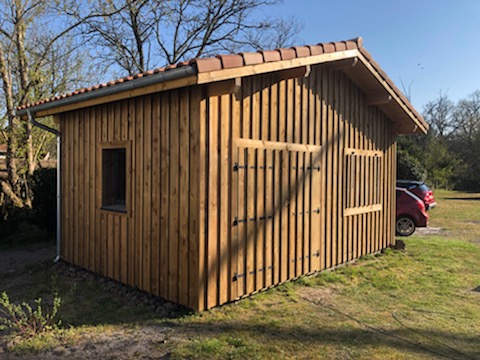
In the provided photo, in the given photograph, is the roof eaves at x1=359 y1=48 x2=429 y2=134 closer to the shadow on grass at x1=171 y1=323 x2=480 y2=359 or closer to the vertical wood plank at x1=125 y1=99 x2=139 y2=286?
the vertical wood plank at x1=125 y1=99 x2=139 y2=286

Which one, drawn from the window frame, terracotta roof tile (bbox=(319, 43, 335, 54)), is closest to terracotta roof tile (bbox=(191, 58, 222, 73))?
the window frame

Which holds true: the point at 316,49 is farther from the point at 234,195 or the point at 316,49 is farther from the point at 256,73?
the point at 234,195

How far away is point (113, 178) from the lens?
6102mm

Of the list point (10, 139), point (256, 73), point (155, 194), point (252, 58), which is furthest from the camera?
point (10, 139)

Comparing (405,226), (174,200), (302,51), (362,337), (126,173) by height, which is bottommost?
(362,337)

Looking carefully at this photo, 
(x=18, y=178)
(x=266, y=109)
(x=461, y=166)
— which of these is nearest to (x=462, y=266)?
(x=266, y=109)

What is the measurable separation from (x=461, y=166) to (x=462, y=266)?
102ft

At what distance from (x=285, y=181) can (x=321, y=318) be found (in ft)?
6.64

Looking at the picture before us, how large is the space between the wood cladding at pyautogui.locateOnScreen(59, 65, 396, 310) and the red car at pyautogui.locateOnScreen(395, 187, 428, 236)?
395cm

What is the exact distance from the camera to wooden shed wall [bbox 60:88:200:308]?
452cm

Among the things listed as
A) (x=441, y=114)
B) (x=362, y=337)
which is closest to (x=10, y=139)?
(x=362, y=337)

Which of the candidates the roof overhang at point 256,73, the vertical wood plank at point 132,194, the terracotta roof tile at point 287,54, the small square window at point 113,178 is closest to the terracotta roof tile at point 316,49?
the roof overhang at point 256,73

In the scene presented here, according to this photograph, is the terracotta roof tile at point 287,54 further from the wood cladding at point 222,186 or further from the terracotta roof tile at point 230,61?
the terracotta roof tile at point 230,61

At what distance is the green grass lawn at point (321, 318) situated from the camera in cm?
368
